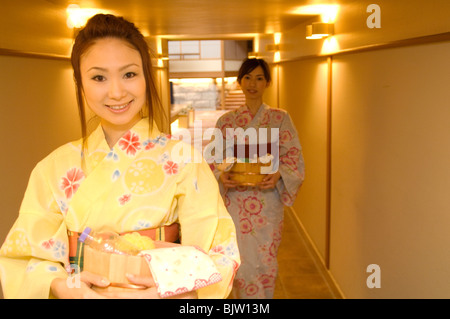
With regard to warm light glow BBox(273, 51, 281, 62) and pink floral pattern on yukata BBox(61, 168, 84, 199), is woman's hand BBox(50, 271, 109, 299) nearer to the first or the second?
pink floral pattern on yukata BBox(61, 168, 84, 199)

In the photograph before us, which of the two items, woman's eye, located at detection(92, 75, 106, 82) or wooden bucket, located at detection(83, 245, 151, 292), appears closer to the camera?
wooden bucket, located at detection(83, 245, 151, 292)

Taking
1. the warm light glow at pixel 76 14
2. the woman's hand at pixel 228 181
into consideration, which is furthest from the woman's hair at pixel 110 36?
the warm light glow at pixel 76 14

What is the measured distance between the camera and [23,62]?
9.14 ft

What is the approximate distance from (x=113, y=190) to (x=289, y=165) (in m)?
2.27

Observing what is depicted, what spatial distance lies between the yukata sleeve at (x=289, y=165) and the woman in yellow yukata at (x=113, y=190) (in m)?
2.01

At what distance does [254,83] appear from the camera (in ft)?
12.1

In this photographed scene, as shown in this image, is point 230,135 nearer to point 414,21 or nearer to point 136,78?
point 414,21

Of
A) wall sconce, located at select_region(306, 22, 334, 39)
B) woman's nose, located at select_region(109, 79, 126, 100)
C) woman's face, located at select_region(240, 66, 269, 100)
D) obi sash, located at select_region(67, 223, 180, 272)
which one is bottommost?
obi sash, located at select_region(67, 223, 180, 272)

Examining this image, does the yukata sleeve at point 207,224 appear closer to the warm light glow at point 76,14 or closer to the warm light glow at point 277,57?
the warm light glow at point 76,14

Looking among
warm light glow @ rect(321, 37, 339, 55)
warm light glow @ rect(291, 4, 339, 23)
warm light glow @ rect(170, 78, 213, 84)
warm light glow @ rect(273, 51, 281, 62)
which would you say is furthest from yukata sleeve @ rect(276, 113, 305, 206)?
warm light glow @ rect(170, 78, 213, 84)

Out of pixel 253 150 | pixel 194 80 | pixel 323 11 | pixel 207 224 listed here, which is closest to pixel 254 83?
pixel 253 150

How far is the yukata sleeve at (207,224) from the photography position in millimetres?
1477

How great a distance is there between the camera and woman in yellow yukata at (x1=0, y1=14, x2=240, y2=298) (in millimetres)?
1467

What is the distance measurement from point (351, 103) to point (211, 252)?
2.23 metres
